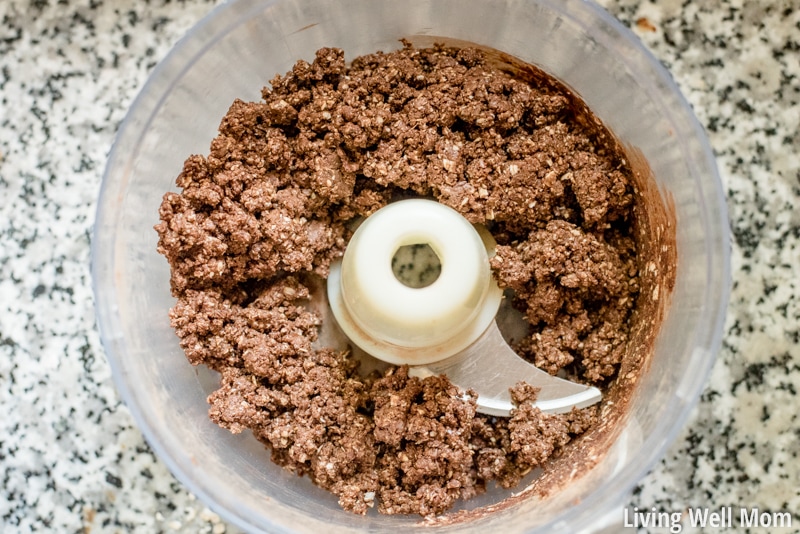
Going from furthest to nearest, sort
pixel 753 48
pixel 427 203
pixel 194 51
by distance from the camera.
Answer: pixel 753 48 → pixel 427 203 → pixel 194 51

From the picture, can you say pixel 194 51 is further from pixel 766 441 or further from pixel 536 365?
pixel 766 441

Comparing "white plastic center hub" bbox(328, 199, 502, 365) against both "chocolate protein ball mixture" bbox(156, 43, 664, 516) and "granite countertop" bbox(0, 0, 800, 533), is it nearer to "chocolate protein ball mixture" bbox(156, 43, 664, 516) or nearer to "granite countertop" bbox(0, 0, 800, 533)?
"chocolate protein ball mixture" bbox(156, 43, 664, 516)

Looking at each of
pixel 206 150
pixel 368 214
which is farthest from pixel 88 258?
pixel 368 214

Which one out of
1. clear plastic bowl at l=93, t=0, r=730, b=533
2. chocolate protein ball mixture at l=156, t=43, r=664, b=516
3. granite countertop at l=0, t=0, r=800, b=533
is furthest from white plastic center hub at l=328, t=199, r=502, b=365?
granite countertop at l=0, t=0, r=800, b=533

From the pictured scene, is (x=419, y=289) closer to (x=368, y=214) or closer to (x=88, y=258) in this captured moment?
(x=368, y=214)

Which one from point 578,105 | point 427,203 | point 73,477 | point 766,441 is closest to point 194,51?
point 427,203

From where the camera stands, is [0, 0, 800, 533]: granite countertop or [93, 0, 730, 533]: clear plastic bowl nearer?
[93, 0, 730, 533]: clear plastic bowl
